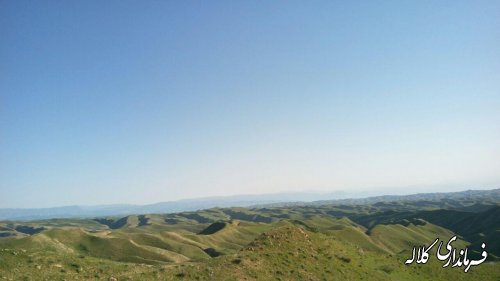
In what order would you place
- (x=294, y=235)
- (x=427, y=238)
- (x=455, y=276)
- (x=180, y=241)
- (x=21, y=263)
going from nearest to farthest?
(x=21, y=263) < (x=294, y=235) < (x=455, y=276) < (x=180, y=241) < (x=427, y=238)

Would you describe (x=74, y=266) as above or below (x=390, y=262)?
above

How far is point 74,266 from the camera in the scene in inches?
1203

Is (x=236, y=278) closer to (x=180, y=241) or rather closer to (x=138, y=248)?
(x=138, y=248)

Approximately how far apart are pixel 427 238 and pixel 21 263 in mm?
128698

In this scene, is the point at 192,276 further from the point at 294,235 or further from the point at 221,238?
the point at 221,238

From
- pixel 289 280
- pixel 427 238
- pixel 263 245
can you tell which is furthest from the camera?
pixel 427 238

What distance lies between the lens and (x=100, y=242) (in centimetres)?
7119

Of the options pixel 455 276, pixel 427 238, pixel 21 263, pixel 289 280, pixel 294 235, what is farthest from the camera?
pixel 427 238

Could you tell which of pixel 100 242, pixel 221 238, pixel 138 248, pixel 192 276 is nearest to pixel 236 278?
pixel 192 276

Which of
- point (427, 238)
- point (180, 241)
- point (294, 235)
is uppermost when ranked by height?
point (294, 235)

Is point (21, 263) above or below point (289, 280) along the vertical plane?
above

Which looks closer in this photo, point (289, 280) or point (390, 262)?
point (289, 280)

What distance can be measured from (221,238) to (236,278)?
77631 millimetres

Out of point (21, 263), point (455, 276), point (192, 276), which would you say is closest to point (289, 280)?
point (192, 276)
